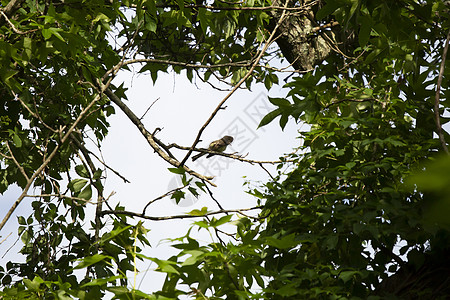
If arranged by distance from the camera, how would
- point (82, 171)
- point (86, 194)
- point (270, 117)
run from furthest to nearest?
point (82, 171) < point (86, 194) < point (270, 117)

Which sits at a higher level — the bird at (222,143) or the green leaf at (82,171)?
the bird at (222,143)

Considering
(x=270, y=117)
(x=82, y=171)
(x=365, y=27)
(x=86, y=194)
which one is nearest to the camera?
(x=365, y=27)

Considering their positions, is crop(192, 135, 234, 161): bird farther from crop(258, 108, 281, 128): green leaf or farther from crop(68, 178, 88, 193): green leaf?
crop(258, 108, 281, 128): green leaf

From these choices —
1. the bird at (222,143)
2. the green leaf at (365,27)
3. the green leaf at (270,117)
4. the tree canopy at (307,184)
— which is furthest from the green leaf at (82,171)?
the green leaf at (365,27)

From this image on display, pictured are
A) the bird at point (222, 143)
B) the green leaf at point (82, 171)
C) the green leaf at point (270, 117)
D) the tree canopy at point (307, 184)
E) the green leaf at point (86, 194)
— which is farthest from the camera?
the bird at point (222, 143)

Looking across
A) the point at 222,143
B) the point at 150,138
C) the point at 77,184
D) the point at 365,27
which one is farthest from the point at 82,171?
the point at 365,27

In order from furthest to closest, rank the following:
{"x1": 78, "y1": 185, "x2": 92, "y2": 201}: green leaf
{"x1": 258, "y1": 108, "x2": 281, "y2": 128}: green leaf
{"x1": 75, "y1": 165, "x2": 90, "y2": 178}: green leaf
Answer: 1. {"x1": 75, "y1": 165, "x2": 90, "y2": 178}: green leaf
2. {"x1": 78, "y1": 185, "x2": 92, "y2": 201}: green leaf
3. {"x1": 258, "y1": 108, "x2": 281, "y2": 128}: green leaf

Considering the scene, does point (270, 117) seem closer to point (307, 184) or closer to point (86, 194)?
point (307, 184)

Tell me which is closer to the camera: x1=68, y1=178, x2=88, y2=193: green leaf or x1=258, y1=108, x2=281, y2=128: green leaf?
x1=258, y1=108, x2=281, y2=128: green leaf

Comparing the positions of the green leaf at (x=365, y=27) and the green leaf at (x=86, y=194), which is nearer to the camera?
the green leaf at (x=365, y=27)

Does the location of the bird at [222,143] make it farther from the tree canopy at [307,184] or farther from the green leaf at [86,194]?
the green leaf at [86,194]

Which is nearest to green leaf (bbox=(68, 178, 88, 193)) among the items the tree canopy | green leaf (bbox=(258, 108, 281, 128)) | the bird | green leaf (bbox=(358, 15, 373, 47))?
the tree canopy

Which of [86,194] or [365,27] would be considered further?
[86,194]

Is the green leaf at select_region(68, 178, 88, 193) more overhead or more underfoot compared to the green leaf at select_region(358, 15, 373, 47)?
more overhead
